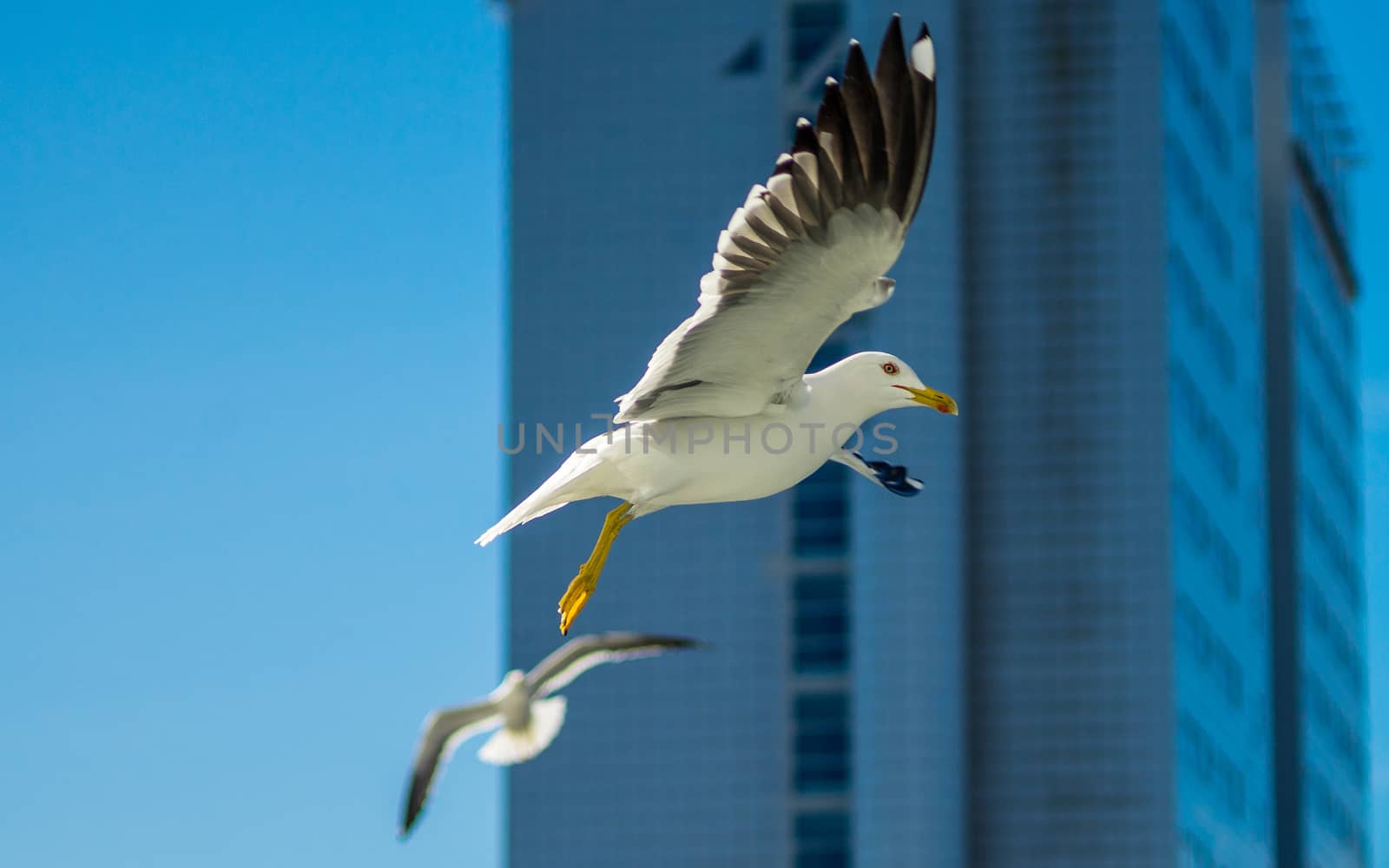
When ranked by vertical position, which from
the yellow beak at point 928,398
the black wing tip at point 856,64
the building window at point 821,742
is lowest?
the building window at point 821,742

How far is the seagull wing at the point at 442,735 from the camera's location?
5234 cm

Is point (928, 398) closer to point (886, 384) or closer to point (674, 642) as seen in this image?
point (886, 384)

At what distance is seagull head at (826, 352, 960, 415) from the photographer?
22.1 metres

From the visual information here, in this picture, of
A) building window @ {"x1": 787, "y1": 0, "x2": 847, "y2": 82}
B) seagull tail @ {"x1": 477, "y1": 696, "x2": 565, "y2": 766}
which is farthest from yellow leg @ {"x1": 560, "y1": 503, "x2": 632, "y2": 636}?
building window @ {"x1": 787, "y1": 0, "x2": 847, "y2": 82}

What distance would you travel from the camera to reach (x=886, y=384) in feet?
72.7

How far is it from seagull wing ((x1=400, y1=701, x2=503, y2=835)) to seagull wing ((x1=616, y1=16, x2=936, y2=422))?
31.6 m

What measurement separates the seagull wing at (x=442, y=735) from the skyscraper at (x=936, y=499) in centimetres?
7050

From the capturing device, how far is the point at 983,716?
131m

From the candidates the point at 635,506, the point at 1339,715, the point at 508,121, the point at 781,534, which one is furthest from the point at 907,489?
the point at 1339,715

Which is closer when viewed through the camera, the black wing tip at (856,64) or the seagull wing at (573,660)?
the black wing tip at (856,64)

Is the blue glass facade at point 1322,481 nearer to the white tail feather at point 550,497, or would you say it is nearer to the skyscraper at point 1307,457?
the skyscraper at point 1307,457

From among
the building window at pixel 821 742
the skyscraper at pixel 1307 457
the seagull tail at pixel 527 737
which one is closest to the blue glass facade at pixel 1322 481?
the skyscraper at pixel 1307 457

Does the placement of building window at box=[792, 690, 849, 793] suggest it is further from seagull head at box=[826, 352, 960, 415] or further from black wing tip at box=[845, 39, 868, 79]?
black wing tip at box=[845, 39, 868, 79]

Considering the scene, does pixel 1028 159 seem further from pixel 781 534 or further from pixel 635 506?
pixel 635 506
